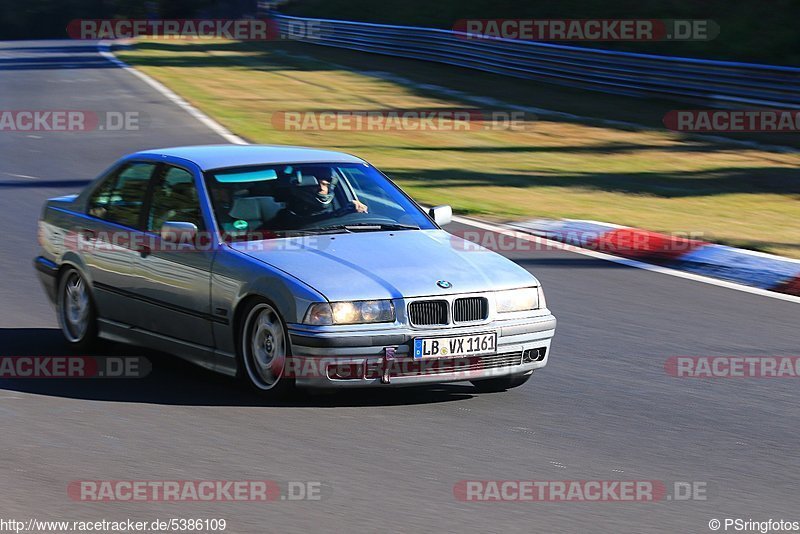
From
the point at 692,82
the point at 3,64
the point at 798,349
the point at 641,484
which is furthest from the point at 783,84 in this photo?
the point at 3,64

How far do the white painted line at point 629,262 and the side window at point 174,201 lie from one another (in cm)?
494

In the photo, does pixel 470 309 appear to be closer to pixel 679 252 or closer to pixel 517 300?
pixel 517 300

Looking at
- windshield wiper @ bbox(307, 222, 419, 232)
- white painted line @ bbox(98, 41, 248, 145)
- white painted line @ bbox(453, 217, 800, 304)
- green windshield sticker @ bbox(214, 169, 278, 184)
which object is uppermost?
green windshield sticker @ bbox(214, 169, 278, 184)

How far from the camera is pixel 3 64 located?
37781 millimetres

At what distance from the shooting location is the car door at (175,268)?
7641mm

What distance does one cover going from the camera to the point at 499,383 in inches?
299

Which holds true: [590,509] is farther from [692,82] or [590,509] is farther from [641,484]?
[692,82]

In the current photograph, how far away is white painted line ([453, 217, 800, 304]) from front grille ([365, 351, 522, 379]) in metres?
4.09

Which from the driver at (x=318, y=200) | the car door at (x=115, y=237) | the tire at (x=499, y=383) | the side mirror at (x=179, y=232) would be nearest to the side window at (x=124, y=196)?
the car door at (x=115, y=237)

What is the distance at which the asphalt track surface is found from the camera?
541 cm

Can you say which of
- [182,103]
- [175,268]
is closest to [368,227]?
[175,268]

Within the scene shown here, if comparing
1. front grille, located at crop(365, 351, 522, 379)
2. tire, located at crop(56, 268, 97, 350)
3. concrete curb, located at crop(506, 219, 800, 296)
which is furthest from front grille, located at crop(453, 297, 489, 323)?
concrete curb, located at crop(506, 219, 800, 296)

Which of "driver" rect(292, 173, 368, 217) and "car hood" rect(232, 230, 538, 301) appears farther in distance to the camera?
"driver" rect(292, 173, 368, 217)

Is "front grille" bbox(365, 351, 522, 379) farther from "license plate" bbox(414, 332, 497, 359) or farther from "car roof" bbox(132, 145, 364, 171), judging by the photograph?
"car roof" bbox(132, 145, 364, 171)
